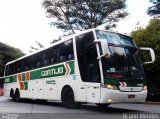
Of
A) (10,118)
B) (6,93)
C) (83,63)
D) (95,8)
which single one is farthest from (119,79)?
(95,8)

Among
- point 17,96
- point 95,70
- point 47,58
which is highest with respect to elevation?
point 47,58

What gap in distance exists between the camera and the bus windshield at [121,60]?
13.7 m

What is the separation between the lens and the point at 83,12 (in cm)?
3841

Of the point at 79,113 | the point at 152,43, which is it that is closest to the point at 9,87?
the point at 152,43

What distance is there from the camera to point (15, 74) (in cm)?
2444

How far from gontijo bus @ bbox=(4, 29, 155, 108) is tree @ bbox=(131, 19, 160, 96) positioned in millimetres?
7755

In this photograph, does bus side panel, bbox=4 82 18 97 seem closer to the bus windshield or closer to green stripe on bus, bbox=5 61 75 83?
green stripe on bus, bbox=5 61 75 83

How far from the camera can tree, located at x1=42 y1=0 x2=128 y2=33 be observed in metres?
38.3

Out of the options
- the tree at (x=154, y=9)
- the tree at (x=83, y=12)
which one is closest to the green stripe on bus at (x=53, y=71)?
the tree at (x=154, y=9)

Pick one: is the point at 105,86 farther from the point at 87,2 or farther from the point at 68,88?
the point at 87,2

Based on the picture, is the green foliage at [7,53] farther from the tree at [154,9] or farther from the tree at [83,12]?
the tree at [154,9]

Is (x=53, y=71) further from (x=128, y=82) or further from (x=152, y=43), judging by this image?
(x=152, y=43)

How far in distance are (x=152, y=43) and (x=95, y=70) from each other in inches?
403

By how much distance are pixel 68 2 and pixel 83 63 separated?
24.9m
